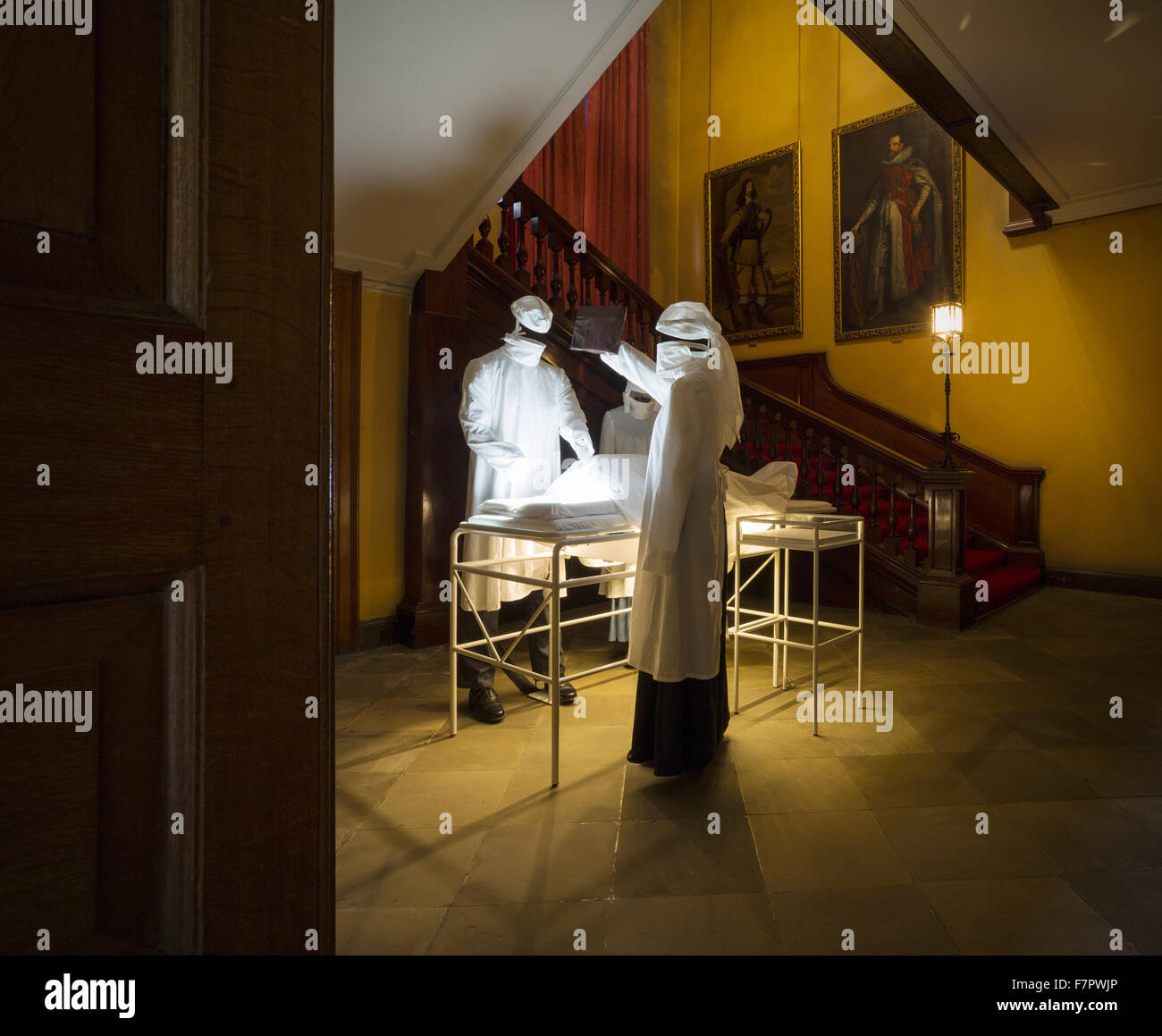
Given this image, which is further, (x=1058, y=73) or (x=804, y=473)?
(x=804, y=473)

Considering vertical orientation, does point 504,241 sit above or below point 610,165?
below

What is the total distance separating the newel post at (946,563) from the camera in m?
4.54

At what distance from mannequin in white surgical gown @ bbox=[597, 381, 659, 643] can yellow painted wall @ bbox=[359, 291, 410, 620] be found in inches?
50.0

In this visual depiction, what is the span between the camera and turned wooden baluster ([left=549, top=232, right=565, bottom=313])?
4680 millimetres

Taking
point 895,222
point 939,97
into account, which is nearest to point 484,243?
point 939,97

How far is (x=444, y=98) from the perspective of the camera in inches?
118

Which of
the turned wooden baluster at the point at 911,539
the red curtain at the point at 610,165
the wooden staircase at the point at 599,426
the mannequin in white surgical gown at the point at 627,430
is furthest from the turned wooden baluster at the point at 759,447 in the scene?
the red curtain at the point at 610,165

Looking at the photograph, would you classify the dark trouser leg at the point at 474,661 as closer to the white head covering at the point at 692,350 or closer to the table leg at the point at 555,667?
the table leg at the point at 555,667

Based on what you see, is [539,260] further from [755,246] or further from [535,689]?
[755,246]

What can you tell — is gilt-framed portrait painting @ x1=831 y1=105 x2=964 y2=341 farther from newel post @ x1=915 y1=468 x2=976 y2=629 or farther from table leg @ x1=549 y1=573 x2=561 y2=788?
table leg @ x1=549 y1=573 x2=561 y2=788

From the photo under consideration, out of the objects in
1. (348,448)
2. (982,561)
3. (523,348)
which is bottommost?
(982,561)

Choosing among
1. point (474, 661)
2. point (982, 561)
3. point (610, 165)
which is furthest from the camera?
point (610, 165)

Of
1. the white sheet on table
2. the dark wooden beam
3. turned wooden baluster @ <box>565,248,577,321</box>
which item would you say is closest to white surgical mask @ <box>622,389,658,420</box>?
the white sheet on table

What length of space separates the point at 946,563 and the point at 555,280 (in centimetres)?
338
